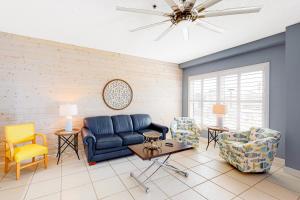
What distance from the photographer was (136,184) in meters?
2.31

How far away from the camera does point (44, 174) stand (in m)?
2.59

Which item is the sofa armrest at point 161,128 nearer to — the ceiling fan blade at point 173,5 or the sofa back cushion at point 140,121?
the sofa back cushion at point 140,121

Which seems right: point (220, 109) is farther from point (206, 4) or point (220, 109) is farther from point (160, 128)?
point (206, 4)

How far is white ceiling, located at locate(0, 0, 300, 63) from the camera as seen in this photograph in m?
2.09

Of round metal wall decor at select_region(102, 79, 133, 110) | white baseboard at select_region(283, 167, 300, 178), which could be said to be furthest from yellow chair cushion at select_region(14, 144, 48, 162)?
white baseboard at select_region(283, 167, 300, 178)

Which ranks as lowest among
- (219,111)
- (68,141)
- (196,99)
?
(68,141)

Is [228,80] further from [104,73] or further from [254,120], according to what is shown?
[104,73]

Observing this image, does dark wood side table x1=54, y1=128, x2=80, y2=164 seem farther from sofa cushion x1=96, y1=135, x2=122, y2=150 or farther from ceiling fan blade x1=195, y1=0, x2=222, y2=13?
ceiling fan blade x1=195, y1=0, x2=222, y2=13

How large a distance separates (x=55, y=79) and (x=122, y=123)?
1.93 m

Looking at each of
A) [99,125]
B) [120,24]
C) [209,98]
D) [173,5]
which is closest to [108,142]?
[99,125]

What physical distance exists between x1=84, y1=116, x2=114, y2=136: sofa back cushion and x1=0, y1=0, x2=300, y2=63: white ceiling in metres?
1.86

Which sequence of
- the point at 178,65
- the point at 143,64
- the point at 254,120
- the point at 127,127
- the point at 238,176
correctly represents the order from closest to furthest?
the point at 238,176, the point at 254,120, the point at 127,127, the point at 143,64, the point at 178,65

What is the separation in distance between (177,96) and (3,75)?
4749 millimetres

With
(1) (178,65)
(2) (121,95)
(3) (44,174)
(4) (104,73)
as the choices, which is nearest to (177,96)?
(1) (178,65)
